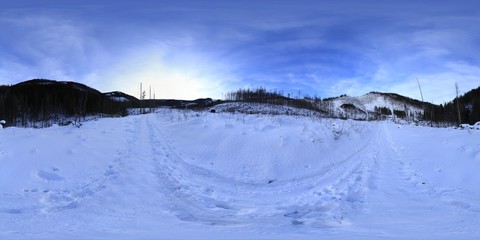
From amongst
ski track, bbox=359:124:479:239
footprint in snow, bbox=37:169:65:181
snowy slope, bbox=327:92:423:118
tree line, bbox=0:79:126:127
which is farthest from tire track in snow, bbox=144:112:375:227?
snowy slope, bbox=327:92:423:118

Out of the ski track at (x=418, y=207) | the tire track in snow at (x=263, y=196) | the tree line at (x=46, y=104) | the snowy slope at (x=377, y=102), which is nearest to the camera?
the ski track at (x=418, y=207)

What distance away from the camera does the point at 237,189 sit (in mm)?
8562

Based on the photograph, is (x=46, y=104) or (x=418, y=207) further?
(x=46, y=104)

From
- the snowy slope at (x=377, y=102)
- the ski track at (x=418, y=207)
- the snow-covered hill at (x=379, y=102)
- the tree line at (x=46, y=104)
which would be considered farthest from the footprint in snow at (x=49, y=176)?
the snowy slope at (x=377, y=102)

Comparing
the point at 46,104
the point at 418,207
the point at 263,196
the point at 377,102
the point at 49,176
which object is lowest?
the point at 418,207

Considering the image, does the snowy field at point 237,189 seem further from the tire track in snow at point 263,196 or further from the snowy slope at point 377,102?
the snowy slope at point 377,102

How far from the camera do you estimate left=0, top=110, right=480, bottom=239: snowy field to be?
217 inches

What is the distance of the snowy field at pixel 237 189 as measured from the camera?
18.1 feet

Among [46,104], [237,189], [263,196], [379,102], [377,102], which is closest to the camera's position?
[263,196]

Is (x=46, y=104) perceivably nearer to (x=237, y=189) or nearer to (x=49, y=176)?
(x=49, y=176)

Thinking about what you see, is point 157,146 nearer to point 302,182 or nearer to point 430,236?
point 302,182

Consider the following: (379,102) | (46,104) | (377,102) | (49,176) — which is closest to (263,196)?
(49,176)

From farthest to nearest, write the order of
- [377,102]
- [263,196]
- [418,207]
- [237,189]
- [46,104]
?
[377,102]
[46,104]
[237,189]
[263,196]
[418,207]

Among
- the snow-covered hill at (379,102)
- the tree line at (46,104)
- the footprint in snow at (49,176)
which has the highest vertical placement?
the snow-covered hill at (379,102)
